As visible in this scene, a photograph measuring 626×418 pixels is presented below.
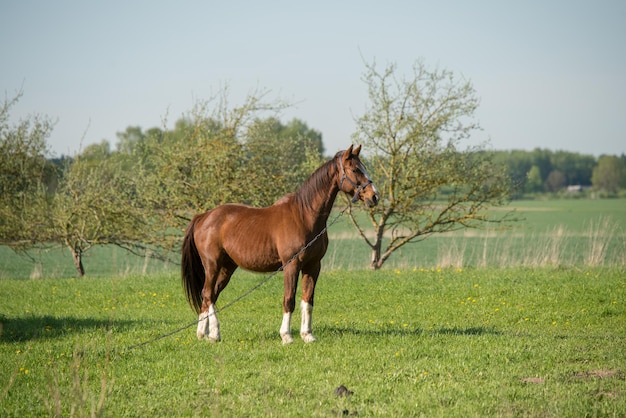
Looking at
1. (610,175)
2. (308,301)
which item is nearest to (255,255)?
(308,301)

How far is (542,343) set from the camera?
362 inches

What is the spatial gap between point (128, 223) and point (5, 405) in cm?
1352

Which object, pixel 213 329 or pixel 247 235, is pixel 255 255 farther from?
pixel 213 329

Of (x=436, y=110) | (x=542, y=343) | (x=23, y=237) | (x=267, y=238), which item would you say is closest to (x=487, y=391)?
(x=542, y=343)

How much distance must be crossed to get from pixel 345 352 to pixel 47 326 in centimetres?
536

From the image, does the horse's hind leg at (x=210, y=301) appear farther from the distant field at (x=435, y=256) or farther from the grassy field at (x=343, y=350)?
the distant field at (x=435, y=256)

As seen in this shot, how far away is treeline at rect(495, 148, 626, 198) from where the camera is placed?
4636 inches

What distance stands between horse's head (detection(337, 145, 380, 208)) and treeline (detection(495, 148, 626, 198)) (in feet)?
347

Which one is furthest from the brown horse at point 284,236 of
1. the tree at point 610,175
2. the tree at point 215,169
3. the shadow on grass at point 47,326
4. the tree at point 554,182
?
the tree at point 554,182

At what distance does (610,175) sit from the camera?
119 meters

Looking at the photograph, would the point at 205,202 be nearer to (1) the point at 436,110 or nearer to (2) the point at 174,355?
(1) the point at 436,110

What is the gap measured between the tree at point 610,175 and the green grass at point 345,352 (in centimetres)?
11156

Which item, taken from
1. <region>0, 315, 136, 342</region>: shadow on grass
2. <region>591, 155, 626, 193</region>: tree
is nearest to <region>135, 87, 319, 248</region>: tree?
<region>0, 315, 136, 342</region>: shadow on grass

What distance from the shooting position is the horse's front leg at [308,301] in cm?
945
